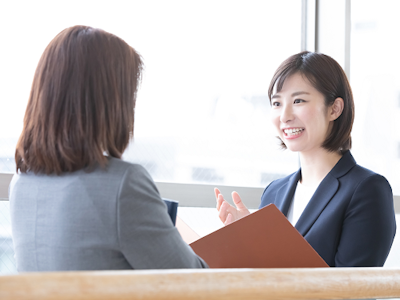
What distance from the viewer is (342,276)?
79 cm

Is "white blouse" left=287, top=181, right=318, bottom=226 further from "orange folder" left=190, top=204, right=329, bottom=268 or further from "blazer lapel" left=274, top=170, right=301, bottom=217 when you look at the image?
"orange folder" left=190, top=204, right=329, bottom=268

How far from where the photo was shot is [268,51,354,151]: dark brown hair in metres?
1.53

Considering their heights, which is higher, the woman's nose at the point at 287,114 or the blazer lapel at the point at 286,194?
the woman's nose at the point at 287,114

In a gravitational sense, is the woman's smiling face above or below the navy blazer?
above

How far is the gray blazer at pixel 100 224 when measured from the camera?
2.43 ft

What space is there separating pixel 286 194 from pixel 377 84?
111cm

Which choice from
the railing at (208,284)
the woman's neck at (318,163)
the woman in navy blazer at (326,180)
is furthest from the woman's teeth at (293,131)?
the railing at (208,284)

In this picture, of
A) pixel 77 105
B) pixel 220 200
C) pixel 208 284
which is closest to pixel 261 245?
pixel 208 284

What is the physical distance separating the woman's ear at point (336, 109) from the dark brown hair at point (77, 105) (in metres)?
0.96

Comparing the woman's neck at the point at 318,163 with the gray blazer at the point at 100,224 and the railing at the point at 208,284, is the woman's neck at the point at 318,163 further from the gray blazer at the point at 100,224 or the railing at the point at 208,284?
the gray blazer at the point at 100,224

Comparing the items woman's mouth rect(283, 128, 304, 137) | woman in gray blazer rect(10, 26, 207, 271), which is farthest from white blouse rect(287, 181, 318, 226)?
woman in gray blazer rect(10, 26, 207, 271)

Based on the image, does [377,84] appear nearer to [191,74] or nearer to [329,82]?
[329,82]

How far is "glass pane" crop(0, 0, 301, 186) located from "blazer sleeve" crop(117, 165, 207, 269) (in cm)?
104

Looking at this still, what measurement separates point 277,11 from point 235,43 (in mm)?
346
